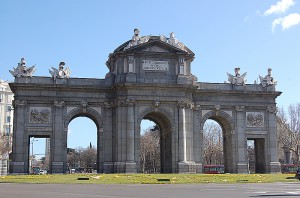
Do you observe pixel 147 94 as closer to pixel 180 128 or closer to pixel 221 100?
pixel 180 128

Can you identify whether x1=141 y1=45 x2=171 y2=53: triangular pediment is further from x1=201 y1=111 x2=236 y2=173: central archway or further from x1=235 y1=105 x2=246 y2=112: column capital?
x1=235 y1=105 x2=246 y2=112: column capital

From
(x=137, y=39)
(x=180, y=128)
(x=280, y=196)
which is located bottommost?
(x=280, y=196)

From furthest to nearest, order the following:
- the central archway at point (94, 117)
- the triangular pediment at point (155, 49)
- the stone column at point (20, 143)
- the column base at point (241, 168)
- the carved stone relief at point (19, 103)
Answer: the column base at point (241, 168), the triangular pediment at point (155, 49), the central archway at point (94, 117), the carved stone relief at point (19, 103), the stone column at point (20, 143)

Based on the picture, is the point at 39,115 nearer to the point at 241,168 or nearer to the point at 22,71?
the point at 22,71

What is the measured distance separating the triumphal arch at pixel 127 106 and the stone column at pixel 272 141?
0.28 metres

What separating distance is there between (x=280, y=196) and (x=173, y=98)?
128ft

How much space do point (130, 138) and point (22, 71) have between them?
55.6 feet

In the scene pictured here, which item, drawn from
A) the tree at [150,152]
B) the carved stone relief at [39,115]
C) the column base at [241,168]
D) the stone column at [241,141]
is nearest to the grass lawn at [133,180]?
the carved stone relief at [39,115]

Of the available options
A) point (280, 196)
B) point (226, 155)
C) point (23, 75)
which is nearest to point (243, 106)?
point (226, 155)

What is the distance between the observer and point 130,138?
194 feet

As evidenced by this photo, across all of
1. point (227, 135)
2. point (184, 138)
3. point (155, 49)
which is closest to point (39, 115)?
point (155, 49)

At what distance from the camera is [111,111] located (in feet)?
205

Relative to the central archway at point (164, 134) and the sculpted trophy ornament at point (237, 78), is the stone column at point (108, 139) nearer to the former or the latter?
the central archway at point (164, 134)

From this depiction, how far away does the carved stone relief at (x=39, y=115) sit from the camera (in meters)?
60.3
